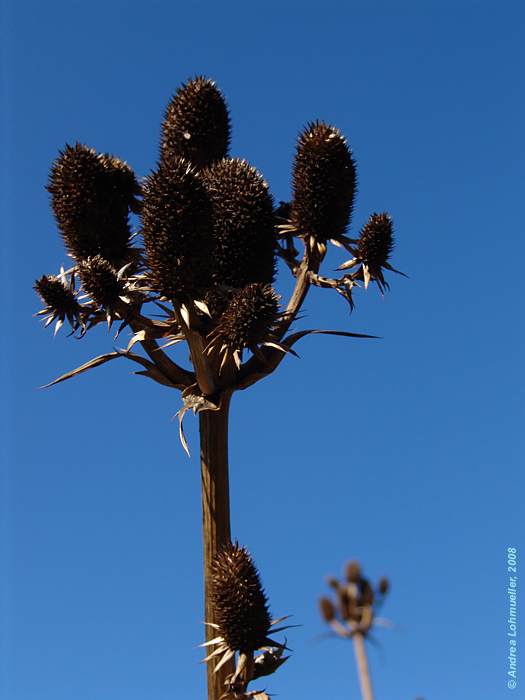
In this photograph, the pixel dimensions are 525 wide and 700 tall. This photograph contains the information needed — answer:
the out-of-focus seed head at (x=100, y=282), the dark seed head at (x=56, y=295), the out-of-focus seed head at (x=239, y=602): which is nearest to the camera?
the out-of-focus seed head at (x=239, y=602)

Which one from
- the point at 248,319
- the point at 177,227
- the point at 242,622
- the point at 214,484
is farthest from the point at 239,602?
the point at 177,227

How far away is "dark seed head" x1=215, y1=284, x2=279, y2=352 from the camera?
723cm

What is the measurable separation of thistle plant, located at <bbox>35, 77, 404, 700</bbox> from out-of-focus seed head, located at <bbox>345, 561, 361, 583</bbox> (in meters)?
5.80

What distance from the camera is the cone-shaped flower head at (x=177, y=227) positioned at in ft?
23.6

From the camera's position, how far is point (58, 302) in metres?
8.00

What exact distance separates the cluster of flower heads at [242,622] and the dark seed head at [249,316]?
1575 millimetres

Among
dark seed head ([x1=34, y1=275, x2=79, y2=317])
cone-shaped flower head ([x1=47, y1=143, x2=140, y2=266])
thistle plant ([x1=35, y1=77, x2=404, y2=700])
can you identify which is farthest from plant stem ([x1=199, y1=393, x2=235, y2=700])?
cone-shaped flower head ([x1=47, y1=143, x2=140, y2=266])

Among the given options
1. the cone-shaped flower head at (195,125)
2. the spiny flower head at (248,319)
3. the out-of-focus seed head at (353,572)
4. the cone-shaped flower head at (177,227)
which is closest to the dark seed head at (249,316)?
the spiny flower head at (248,319)

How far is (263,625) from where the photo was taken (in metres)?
6.46

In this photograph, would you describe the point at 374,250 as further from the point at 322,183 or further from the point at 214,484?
the point at 214,484

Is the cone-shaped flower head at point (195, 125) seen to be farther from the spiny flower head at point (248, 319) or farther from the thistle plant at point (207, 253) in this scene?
the spiny flower head at point (248, 319)

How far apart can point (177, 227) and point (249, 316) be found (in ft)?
2.70

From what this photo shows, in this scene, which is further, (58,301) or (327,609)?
(58,301)

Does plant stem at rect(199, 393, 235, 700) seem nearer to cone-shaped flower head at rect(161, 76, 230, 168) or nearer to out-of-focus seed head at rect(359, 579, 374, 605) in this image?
cone-shaped flower head at rect(161, 76, 230, 168)
